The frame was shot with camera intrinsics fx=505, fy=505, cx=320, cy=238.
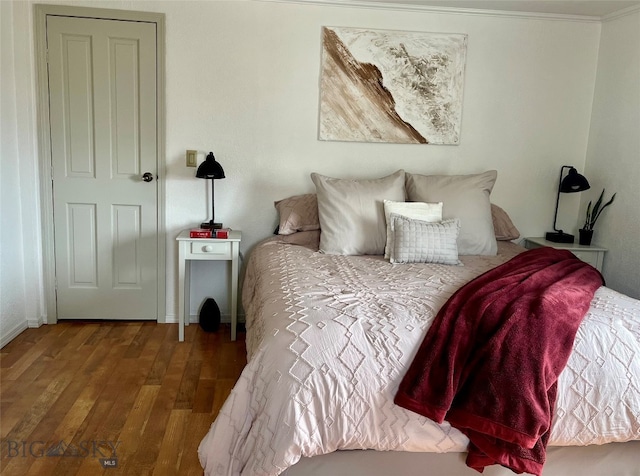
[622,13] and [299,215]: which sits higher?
[622,13]

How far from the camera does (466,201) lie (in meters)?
3.05

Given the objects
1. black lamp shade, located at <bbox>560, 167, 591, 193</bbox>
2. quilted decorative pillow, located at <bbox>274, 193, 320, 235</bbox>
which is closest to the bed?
quilted decorative pillow, located at <bbox>274, 193, 320, 235</bbox>

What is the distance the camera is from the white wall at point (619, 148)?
10.5 feet

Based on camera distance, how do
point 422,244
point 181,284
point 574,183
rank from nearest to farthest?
point 422,244
point 181,284
point 574,183

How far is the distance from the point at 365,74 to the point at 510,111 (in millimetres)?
1074

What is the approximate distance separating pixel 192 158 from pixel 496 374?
2.48m

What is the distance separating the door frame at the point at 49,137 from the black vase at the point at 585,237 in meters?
2.89

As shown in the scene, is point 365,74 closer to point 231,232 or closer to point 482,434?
point 231,232

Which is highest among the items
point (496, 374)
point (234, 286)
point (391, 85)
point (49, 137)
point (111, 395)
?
point (391, 85)

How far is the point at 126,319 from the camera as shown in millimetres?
3510

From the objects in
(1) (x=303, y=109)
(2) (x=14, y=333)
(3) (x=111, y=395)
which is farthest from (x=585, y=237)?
(2) (x=14, y=333)

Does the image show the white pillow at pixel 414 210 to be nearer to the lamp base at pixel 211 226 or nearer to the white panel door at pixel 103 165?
the lamp base at pixel 211 226

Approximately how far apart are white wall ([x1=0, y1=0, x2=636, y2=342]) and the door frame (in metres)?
0.04

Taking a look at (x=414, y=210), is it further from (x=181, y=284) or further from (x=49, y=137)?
(x=49, y=137)
